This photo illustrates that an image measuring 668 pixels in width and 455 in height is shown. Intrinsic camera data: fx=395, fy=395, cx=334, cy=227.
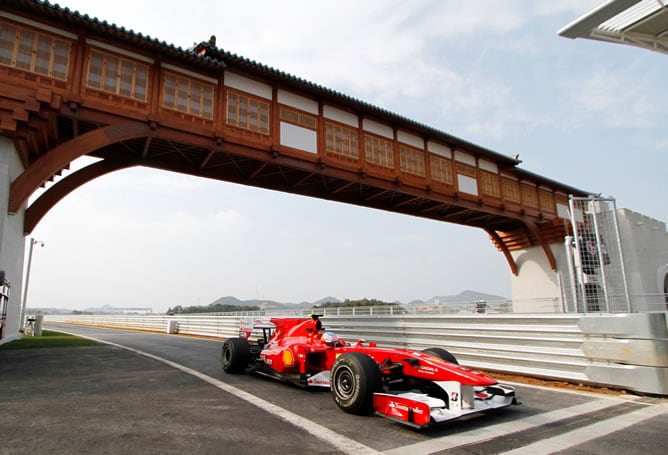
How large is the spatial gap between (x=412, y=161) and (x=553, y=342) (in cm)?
1285

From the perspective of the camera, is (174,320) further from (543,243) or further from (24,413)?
(543,243)

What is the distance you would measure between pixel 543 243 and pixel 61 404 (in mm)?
25480

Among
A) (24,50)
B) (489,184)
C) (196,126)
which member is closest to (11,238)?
(24,50)

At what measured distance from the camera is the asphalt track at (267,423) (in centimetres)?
370

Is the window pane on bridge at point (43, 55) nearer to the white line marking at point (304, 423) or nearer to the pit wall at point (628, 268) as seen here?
the white line marking at point (304, 423)

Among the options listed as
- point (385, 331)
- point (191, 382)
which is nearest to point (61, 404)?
point (191, 382)

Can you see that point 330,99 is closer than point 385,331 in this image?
No

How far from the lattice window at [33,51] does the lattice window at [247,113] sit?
4.71 metres

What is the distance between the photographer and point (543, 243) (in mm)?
24500

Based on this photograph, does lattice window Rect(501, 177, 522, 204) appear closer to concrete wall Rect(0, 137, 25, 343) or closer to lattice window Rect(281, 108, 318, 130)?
lattice window Rect(281, 108, 318, 130)

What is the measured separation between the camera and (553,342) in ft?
22.5

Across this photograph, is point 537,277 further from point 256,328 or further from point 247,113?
point 256,328

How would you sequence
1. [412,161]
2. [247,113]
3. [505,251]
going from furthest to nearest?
[505,251] < [412,161] < [247,113]

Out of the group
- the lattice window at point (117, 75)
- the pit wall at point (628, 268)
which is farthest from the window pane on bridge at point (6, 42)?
the pit wall at point (628, 268)
